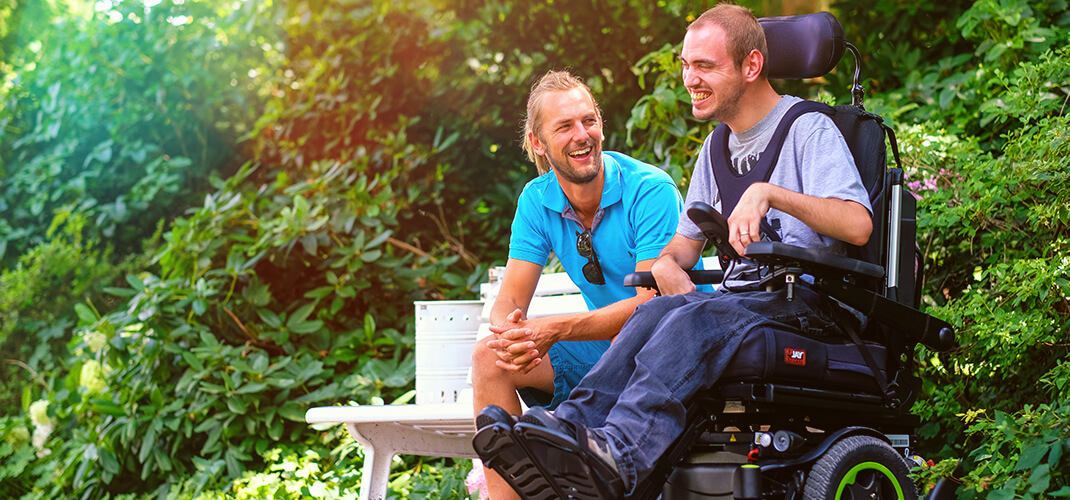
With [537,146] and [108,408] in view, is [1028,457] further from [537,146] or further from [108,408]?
[108,408]

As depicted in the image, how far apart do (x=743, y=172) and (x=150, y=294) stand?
10.4 feet

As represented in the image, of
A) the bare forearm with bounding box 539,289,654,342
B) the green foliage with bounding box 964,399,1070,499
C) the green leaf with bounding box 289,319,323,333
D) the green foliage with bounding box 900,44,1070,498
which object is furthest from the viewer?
the green leaf with bounding box 289,319,323,333

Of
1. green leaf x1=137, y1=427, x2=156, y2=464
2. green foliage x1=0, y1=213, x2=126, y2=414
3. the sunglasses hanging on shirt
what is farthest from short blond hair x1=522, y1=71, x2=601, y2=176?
green foliage x1=0, y1=213, x2=126, y2=414

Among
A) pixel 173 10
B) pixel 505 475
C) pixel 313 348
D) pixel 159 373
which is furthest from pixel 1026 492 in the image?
pixel 173 10

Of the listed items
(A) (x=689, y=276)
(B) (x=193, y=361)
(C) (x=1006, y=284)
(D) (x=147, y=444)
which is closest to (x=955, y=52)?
(C) (x=1006, y=284)

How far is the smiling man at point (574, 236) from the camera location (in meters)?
2.36

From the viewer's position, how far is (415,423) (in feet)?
8.85

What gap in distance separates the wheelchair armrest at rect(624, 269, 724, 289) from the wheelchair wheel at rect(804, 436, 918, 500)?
1.71ft

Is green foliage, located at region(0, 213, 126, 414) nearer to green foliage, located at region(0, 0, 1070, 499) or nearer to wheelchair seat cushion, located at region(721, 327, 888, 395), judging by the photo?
green foliage, located at region(0, 0, 1070, 499)

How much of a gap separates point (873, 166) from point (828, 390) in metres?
0.55

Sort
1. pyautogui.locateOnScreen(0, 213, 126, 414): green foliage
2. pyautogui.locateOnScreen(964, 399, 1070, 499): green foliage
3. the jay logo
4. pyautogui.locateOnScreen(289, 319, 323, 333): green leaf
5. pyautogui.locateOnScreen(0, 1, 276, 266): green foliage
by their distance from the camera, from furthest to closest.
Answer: pyautogui.locateOnScreen(0, 213, 126, 414): green foliage, pyautogui.locateOnScreen(0, 1, 276, 266): green foliage, pyautogui.locateOnScreen(289, 319, 323, 333): green leaf, pyautogui.locateOnScreen(964, 399, 1070, 499): green foliage, the jay logo

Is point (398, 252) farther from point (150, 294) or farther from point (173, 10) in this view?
point (173, 10)

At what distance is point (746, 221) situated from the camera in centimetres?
185

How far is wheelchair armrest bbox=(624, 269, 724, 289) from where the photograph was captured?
2135 millimetres
